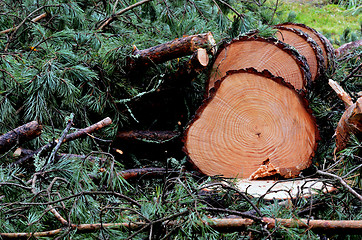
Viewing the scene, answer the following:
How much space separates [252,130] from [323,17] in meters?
7.87

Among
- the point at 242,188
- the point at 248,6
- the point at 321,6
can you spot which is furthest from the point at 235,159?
the point at 321,6

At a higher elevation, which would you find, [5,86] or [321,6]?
[5,86]

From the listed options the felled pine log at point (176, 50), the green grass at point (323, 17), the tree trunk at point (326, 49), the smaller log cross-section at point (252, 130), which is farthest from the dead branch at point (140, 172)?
the green grass at point (323, 17)

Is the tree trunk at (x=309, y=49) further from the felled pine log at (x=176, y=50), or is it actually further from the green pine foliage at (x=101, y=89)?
Result: the felled pine log at (x=176, y=50)

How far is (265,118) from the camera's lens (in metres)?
2.60

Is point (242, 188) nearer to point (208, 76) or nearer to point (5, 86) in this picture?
point (208, 76)

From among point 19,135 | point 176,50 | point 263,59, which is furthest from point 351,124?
point 19,135

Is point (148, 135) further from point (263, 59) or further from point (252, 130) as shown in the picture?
point (263, 59)

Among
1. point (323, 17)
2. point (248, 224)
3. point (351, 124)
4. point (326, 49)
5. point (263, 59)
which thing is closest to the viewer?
point (248, 224)

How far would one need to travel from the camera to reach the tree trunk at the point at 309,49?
301cm

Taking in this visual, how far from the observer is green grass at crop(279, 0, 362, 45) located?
838 centimetres

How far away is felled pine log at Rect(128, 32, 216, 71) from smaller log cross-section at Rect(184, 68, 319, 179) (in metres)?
0.27

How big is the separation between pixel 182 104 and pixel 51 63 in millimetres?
1059

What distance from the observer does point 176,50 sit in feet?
8.50
